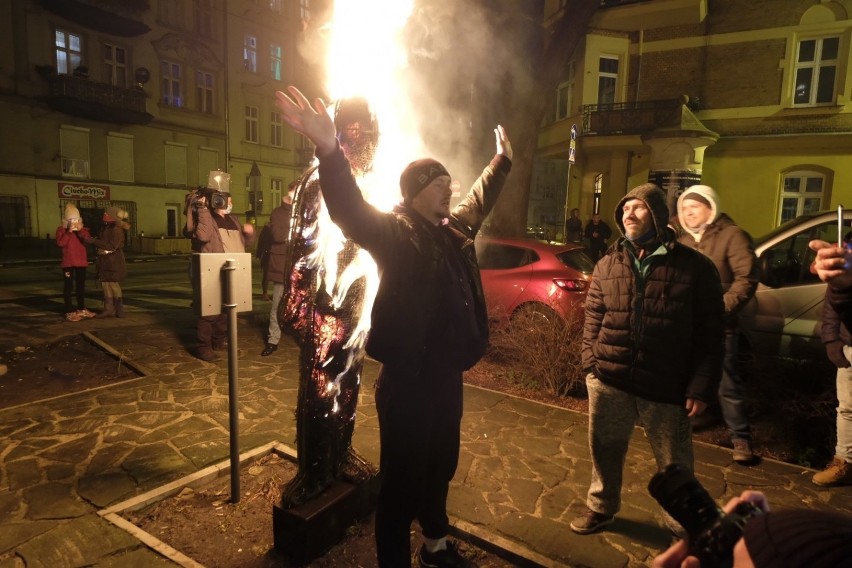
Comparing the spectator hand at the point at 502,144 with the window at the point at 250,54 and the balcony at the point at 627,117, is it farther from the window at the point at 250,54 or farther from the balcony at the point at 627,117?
the window at the point at 250,54

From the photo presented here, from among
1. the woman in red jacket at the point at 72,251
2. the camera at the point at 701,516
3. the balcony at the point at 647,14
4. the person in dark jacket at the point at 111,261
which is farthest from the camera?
the balcony at the point at 647,14

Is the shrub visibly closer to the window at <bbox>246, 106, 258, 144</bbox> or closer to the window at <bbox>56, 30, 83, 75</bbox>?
the window at <bbox>56, 30, 83, 75</bbox>

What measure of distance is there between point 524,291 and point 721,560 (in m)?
6.15

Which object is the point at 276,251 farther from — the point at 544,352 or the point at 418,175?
the point at 418,175

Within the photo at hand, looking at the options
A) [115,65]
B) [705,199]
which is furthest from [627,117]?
[115,65]

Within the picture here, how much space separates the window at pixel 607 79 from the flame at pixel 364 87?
58.7ft

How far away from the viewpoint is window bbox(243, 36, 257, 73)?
105ft

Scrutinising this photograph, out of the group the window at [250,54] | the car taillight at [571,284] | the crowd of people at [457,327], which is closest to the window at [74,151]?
the window at [250,54]

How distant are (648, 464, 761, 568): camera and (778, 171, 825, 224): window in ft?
62.8

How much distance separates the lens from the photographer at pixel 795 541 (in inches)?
32.3

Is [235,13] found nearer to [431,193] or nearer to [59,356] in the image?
[59,356]

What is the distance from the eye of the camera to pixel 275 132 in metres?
34.1

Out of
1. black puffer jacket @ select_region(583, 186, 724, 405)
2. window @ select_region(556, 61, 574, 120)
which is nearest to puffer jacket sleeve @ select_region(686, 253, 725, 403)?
black puffer jacket @ select_region(583, 186, 724, 405)

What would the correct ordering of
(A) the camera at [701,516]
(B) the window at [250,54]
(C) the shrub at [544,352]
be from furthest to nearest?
1. (B) the window at [250,54]
2. (C) the shrub at [544,352]
3. (A) the camera at [701,516]
